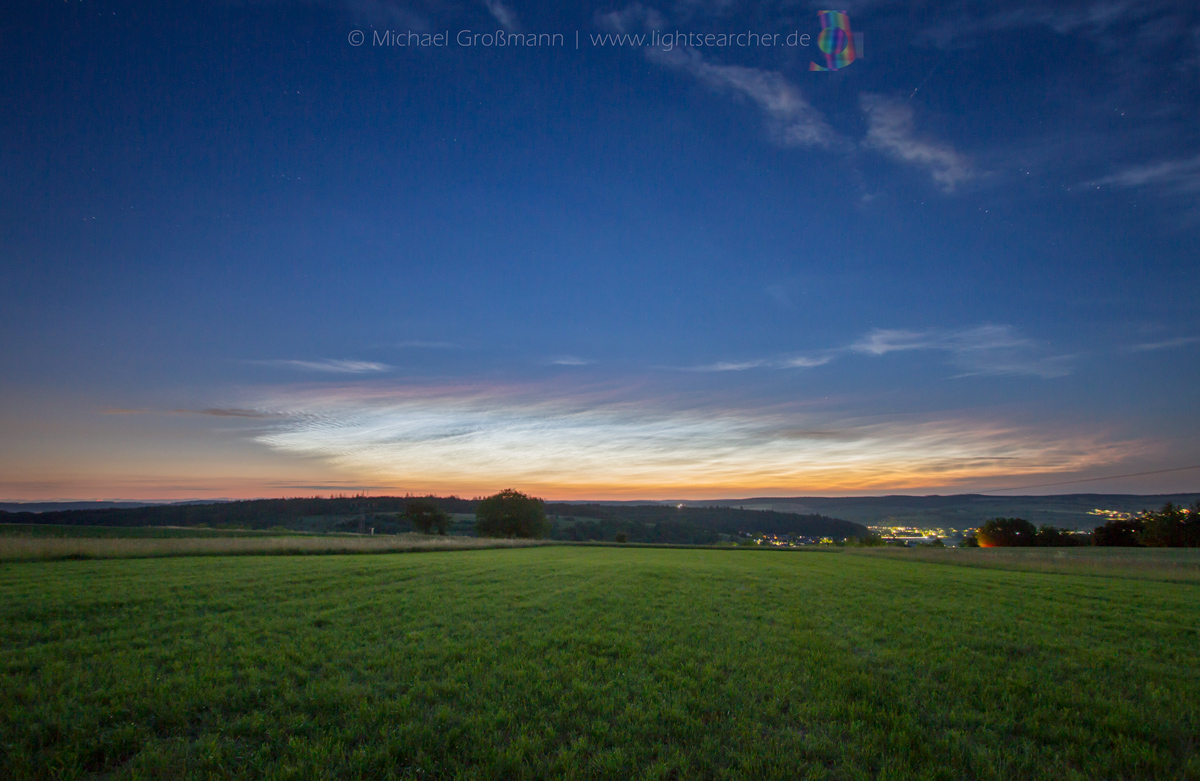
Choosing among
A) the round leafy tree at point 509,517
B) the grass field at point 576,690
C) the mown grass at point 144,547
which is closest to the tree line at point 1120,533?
the round leafy tree at point 509,517

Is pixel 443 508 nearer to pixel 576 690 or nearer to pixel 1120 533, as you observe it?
pixel 576 690

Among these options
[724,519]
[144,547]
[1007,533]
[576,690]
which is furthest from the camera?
[724,519]

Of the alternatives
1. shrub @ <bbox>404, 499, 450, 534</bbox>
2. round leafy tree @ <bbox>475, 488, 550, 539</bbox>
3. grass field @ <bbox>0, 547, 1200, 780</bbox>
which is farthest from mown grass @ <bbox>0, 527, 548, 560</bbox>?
shrub @ <bbox>404, 499, 450, 534</bbox>

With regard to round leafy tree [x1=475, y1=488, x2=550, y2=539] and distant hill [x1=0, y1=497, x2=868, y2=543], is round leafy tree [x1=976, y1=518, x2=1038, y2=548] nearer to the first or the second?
distant hill [x1=0, y1=497, x2=868, y2=543]

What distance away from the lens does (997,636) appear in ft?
34.4

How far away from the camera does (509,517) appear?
81.9 meters

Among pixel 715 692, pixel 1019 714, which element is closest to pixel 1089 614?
pixel 1019 714

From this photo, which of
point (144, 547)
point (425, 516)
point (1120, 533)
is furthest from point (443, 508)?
point (1120, 533)

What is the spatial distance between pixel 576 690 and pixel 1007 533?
119 m

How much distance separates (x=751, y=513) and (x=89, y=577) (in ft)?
572

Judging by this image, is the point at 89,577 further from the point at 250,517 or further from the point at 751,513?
the point at 751,513

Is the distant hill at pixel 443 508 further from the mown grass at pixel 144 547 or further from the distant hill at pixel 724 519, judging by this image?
the mown grass at pixel 144 547

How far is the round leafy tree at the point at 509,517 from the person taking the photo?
81.8 meters

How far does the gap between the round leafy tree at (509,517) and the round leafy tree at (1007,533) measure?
85088mm
